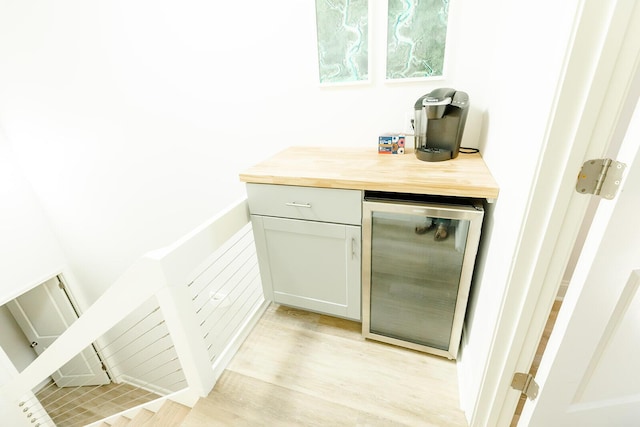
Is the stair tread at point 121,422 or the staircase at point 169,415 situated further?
the stair tread at point 121,422

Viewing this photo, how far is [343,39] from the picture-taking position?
1526mm

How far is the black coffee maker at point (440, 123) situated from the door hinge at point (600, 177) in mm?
646

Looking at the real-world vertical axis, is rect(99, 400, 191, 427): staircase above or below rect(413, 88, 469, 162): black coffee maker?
below

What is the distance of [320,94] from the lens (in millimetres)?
1703

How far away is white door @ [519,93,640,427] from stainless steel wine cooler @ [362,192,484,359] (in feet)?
1.19

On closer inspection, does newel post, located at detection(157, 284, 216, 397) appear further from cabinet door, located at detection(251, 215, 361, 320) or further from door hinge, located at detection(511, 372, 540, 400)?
door hinge, located at detection(511, 372, 540, 400)

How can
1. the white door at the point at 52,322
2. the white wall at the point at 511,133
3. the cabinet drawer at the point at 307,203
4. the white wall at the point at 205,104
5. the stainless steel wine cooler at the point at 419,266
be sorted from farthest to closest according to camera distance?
the white door at the point at 52,322 → the cabinet drawer at the point at 307,203 → the stainless steel wine cooler at the point at 419,266 → the white wall at the point at 205,104 → the white wall at the point at 511,133

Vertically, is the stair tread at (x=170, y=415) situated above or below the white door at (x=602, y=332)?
below

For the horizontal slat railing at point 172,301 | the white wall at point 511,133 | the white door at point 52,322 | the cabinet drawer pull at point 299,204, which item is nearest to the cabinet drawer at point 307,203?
A: the cabinet drawer pull at point 299,204

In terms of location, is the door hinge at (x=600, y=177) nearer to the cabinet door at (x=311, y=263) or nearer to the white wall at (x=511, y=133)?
the white wall at (x=511, y=133)

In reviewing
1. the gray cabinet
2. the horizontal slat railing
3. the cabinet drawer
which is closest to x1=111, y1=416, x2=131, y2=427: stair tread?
the horizontal slat railing

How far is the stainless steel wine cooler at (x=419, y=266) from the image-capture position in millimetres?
1167

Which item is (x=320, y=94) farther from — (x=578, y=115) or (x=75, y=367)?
(x=75, y=367)

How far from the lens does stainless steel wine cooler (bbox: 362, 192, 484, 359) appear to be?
117 centimetres
